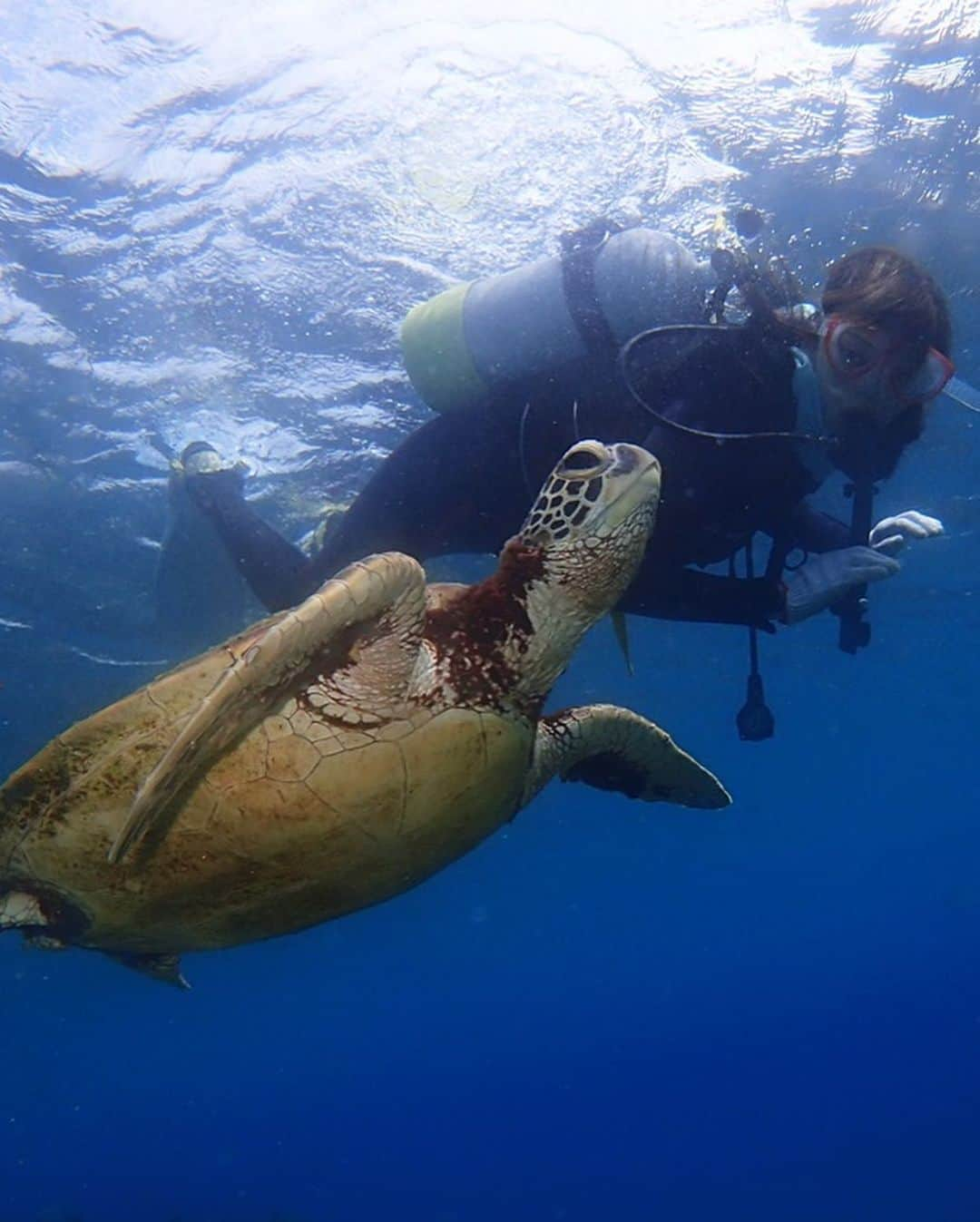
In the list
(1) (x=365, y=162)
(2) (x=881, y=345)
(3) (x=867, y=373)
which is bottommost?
(3) (x=867, y=373)

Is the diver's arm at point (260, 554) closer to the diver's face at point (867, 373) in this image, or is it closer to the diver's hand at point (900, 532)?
the diver's face at point (867, 373)

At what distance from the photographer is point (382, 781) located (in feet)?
9.11

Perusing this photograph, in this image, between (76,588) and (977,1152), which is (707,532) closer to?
(76,588)

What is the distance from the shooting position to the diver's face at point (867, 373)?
152 inches

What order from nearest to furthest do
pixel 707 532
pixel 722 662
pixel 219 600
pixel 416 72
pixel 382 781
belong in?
pixel 382 781 → pixel 707 532 → pixel 416 72 → pixel 219 600 → pixel 722 662

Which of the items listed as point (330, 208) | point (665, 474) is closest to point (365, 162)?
point (330, 208)

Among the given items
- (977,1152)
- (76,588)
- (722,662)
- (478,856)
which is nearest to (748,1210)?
(977,1152)

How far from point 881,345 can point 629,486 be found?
78.0 inches

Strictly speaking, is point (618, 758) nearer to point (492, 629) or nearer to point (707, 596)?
point (707, 596)

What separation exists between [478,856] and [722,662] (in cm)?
2229

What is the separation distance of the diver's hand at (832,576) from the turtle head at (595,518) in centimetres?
141

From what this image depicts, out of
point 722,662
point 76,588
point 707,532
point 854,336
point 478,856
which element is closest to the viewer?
point 854,336

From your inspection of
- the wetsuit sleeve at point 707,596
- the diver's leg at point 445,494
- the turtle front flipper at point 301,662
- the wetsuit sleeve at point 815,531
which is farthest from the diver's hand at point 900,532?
the turtle front flipper at point 301,662

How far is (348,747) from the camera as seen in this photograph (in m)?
2.71
